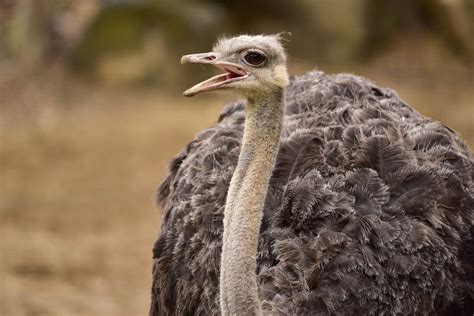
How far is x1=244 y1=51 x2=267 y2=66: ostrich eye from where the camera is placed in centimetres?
394

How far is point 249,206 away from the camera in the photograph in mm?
3838

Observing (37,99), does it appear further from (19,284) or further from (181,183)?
(181,183)

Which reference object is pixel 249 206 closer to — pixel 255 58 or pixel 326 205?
pixel 255 58

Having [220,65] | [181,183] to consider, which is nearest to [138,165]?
[181,183]

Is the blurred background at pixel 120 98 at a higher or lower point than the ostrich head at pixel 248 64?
higher

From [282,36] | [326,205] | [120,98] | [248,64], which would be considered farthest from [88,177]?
[248,64]

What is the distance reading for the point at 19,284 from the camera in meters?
8.63

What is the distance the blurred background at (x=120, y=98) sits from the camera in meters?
8.98

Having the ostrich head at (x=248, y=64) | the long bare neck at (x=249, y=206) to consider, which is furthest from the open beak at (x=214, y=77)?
the long bare neck at (x=249, y=206)

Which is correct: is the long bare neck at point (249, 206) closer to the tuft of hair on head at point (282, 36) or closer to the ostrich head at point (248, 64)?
the ostrich head at point (248, 64)

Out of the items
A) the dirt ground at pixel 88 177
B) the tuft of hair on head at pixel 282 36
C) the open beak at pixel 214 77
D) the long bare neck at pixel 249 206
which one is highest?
the dirt ground at pixel 88 177

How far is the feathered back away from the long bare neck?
1.89ft

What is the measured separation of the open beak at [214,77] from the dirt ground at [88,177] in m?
4.60

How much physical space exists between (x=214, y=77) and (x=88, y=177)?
6917mm
